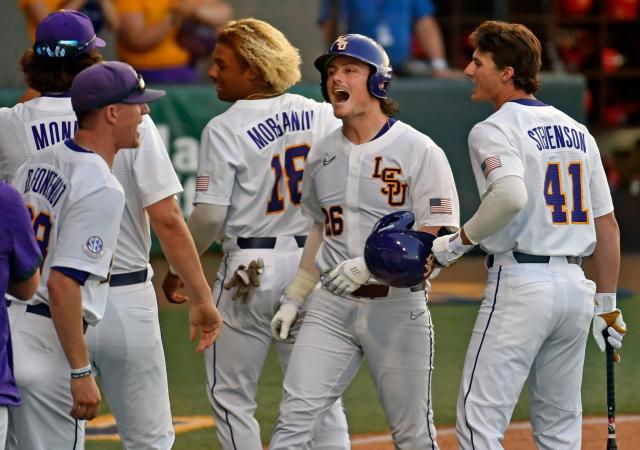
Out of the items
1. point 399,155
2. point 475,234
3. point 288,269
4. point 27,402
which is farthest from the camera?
point 288,269

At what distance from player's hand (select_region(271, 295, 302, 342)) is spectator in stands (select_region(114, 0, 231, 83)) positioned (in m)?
7.30

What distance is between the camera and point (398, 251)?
502 centimetres

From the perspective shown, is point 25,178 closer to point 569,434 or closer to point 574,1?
point 569,434

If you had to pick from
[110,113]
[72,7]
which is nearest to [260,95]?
[110,113]

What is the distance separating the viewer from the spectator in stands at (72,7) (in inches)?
482

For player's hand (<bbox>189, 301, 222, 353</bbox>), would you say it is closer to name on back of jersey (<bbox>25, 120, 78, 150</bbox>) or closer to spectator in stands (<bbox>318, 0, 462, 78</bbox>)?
name on back of jersey (<bbox>25, 120, 78, 150</bbox>)

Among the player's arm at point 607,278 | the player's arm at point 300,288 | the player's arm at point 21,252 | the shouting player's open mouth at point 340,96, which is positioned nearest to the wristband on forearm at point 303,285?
the player's arm at point 300,288

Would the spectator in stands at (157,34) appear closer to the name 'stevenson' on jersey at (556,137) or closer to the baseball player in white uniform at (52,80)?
the baseball player in white uniform at (52,80)

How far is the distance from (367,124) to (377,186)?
263 mm

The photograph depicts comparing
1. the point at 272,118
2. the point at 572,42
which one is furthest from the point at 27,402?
the point at 572,42

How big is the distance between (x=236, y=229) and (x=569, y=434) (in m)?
1.69

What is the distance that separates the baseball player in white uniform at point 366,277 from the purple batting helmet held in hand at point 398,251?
83 millimetres

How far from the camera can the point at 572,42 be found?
16.3m

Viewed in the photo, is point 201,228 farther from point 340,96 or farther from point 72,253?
point 72,253
